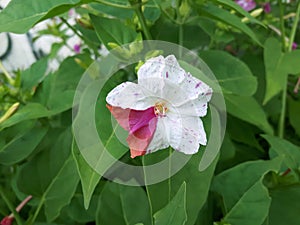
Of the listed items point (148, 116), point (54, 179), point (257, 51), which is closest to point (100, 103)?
point (148, 116)

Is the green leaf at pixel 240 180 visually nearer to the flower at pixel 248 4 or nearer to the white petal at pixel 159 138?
the white petal at pixel 159 138

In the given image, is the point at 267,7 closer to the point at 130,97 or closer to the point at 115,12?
the point at 115,12

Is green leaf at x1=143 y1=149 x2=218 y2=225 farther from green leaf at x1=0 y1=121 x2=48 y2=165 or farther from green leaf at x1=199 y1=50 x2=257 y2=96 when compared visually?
green leaf at x1=0 y1=121 x2=48 y2=165

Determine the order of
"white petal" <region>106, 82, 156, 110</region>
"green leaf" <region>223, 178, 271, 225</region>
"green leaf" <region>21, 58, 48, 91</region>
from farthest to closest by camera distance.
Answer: "green leaf" <region>21, 58, 48, 91</region> < "green leaf" <region>223, 178, 271, 225</region> < "white petal" <region>106, 82, 156, 110</region>

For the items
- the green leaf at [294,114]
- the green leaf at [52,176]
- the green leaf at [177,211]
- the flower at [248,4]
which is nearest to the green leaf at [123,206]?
the green leaf at [52,176]

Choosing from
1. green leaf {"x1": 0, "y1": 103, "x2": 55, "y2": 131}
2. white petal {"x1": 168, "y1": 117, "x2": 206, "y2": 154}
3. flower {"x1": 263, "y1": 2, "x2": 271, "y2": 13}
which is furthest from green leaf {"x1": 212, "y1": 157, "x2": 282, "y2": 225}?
flower {"x1": 263, "y1": 2, "x2": 271, "y2": 13}

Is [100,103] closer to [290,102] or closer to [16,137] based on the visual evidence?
[16,137]
